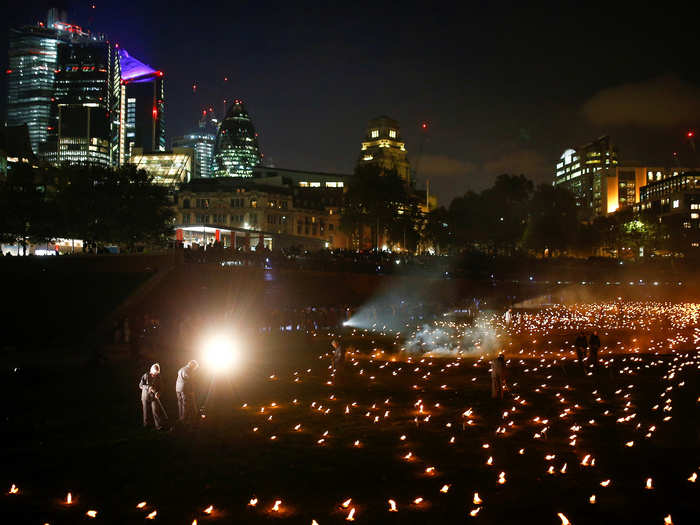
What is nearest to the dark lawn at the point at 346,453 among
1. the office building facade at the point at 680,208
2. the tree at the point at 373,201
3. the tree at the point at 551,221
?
the tree at the point at 551,221

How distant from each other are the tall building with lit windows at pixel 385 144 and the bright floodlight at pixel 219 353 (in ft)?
524

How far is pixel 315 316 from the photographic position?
3984 cm

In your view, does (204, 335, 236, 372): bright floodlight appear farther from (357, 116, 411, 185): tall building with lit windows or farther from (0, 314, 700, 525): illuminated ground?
(357, 116, 411, 185): tall building with lit windows

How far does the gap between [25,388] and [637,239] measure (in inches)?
4863

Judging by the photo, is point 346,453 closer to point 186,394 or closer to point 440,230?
point 186,394

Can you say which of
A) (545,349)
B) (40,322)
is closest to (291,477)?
(545,349)

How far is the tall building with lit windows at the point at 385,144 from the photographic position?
620 feet

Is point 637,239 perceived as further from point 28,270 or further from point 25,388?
point 25,388

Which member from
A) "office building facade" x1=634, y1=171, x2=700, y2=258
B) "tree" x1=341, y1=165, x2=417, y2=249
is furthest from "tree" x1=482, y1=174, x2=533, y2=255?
"office building facade" x1=634, y1=171, x2=700, y2=258

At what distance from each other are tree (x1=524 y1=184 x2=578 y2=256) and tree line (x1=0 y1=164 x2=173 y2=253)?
5978cm

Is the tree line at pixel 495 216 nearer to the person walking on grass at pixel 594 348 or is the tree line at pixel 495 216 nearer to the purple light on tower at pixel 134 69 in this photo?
the purple light on tower at pixel 134 69

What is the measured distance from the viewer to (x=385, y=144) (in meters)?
192

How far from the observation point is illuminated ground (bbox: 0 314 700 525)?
10672 mm

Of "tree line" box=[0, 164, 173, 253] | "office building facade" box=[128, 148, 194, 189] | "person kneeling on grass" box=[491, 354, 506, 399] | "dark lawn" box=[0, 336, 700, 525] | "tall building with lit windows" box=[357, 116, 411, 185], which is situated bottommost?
"dark lawn" box=[0, 336, 700, 525]
